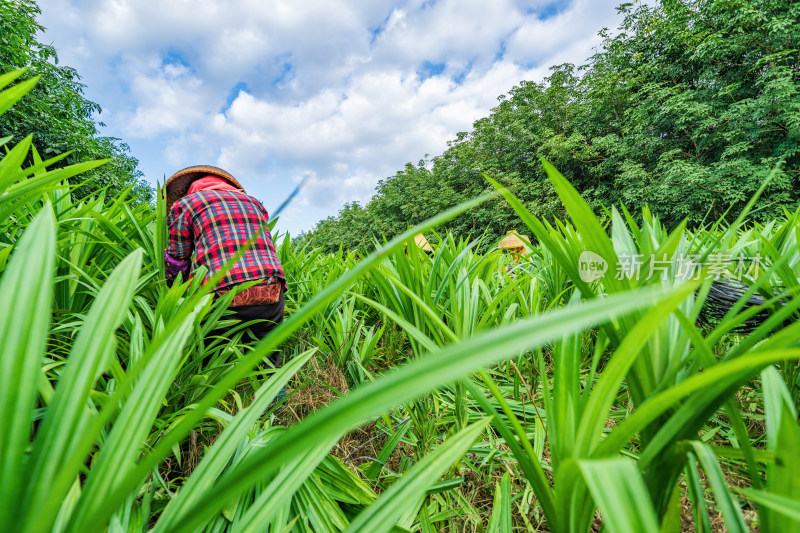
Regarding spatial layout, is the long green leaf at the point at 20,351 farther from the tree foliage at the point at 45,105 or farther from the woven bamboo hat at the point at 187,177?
the tree foliage at the point at 45,105

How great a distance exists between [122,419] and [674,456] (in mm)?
543

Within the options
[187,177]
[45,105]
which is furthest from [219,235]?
[45,105]

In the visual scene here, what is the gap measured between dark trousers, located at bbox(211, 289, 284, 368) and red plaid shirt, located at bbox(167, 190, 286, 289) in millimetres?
125

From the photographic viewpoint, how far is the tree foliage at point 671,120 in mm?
9031

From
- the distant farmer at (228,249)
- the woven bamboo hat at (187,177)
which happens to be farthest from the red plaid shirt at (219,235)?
the woven bamboo hat at (187,177)

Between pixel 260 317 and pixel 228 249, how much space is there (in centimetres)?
32

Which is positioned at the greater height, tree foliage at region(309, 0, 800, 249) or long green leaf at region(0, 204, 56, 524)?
tree foliage at region(309, 0, 800, 249)

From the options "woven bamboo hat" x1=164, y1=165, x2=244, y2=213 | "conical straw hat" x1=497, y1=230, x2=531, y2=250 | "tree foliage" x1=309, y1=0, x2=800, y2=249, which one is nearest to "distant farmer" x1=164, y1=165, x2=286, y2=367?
"woven bamboo hat" x1=164, y1=165, x2=244, y2=213

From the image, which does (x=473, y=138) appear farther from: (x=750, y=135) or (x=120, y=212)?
(x=120, y=212)

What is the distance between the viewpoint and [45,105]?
8219mm

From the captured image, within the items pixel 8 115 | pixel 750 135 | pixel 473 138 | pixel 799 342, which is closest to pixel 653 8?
pixel 750 135

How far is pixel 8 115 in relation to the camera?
7.52m

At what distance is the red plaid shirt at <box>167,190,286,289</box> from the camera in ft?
4.56

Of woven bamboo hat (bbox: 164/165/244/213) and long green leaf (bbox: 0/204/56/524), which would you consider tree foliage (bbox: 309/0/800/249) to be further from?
long green leaf (bbox: 0/204/56/524)
